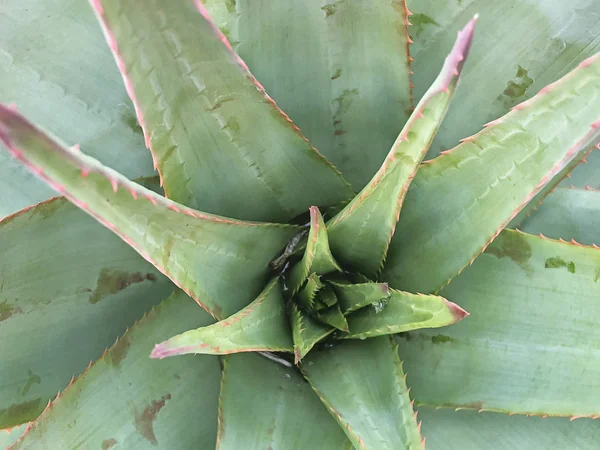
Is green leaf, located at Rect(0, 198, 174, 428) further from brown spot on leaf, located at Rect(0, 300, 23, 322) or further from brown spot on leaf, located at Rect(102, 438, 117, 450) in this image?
brown spot on leaf, located at Rect(102, 438, 117, 450)

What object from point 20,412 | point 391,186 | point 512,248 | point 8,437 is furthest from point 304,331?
point 8,437

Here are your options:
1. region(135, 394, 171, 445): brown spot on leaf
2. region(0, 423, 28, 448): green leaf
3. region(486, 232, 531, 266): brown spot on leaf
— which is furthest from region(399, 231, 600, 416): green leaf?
region(0, 423, 28, 448): green leaf

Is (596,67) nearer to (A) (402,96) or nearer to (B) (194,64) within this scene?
(A) (402,96)

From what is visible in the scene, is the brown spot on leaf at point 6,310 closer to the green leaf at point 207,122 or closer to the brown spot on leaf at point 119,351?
the brown spot on leaf at point 119,351

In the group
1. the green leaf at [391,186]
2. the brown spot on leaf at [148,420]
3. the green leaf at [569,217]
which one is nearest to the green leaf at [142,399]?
the brown spot on leaf at [148,420]

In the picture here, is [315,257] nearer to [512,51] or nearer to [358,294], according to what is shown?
[358,294]
